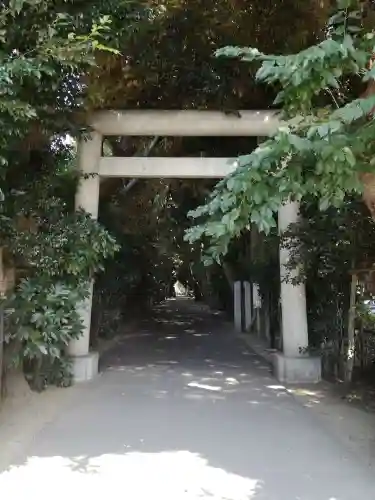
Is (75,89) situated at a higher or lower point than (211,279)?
higher

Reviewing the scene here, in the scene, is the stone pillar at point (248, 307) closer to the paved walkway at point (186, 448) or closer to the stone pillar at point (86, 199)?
the paved walkway at point (186, 448)

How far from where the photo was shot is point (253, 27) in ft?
24.5

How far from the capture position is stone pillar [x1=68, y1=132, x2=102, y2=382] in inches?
294

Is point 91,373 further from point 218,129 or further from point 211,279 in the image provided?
point 211,279

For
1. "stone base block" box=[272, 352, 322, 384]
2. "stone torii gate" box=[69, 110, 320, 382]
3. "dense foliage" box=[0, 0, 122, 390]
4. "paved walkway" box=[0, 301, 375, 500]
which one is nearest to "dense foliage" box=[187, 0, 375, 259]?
"paved walkway" box=[0, 301, 375, 500]

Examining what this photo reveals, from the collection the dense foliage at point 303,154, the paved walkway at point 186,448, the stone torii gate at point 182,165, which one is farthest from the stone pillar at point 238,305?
the dense foliage at point 303,154

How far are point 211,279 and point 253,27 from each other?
1361cm

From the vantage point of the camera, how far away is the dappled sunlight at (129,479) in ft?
11.9

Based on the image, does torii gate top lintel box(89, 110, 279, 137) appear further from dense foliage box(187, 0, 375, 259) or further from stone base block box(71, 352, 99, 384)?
dense foliage box(187, 0, 375, 259)

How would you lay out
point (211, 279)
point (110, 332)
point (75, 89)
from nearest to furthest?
point (75, 89) → point (110, 332) → point (211, 279)

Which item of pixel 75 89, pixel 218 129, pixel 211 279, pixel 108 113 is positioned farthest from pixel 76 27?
pixel 211 279

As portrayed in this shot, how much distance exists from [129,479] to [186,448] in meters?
0.81

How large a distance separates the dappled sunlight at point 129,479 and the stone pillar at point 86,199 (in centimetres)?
313

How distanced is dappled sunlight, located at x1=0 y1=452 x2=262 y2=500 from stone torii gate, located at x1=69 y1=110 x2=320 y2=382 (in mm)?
3378
